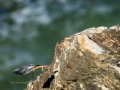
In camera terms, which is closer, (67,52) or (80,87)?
(80,87)

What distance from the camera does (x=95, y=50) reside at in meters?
4.15

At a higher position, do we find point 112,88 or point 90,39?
point 90,39

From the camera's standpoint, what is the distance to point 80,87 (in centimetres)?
453

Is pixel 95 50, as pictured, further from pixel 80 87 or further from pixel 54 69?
pixel 54 69

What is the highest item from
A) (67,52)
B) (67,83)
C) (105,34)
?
(105,34)

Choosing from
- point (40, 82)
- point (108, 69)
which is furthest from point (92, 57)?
point (40, 82)

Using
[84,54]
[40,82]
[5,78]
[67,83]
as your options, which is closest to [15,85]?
[5,78]

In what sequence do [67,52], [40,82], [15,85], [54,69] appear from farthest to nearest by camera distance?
[15,85] → [40,82] → [54,69] → [67,52]

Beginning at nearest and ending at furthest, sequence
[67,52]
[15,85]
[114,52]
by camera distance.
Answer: [114,52] < [67,52] < [15,85]

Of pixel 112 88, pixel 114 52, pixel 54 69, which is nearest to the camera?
pixel 112 88

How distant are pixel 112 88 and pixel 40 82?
379 centimetres

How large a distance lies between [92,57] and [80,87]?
119 centimetres

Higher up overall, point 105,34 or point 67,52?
Result: point 105,34

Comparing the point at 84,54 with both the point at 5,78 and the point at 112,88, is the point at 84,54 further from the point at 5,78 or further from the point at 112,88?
the point at 5,78
